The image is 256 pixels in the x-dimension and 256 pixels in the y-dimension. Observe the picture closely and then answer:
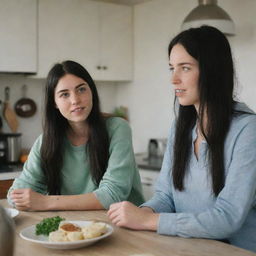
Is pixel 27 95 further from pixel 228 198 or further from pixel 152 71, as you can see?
pixel 228 198

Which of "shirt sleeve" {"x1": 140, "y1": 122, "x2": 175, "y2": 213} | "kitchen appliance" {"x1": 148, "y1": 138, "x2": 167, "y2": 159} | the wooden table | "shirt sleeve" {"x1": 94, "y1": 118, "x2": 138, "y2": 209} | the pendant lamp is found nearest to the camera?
the wooden table

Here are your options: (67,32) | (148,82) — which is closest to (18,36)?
(67,32)

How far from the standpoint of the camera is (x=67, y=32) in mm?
4035

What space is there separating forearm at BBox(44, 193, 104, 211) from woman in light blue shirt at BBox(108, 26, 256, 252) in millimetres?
266

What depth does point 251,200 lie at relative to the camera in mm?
1555

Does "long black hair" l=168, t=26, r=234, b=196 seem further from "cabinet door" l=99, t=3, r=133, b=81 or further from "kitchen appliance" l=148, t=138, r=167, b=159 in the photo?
"cabinet door" l=99, t=3, r=133, b=81

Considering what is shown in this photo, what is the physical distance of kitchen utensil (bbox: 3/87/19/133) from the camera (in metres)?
4.00

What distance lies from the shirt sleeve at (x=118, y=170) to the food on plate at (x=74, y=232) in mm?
495

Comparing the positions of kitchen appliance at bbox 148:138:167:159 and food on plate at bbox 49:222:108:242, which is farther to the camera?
kitchen appliance at bbox 148:138:167:159

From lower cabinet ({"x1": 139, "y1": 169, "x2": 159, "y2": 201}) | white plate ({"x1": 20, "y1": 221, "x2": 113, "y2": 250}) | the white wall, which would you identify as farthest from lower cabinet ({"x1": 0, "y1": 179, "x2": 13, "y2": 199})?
white plate ({"x1": 20, "y1": 221, "x2": 113, "y2": 250})

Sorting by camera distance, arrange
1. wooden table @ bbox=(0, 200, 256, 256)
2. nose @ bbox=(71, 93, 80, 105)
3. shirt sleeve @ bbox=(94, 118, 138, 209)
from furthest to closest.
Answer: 1. nose @ bbox=(71, 93, 80, 105)
2. shirt sleeve @ bbox=(94, 118, 138, 209)
3. wooden table @ bbox=(0, 200, 256, 256)

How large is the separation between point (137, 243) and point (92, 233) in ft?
0.46

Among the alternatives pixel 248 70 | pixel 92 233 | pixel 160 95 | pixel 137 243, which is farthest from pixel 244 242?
pixel 160 95

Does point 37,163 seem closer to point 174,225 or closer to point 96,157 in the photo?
point 96,157
